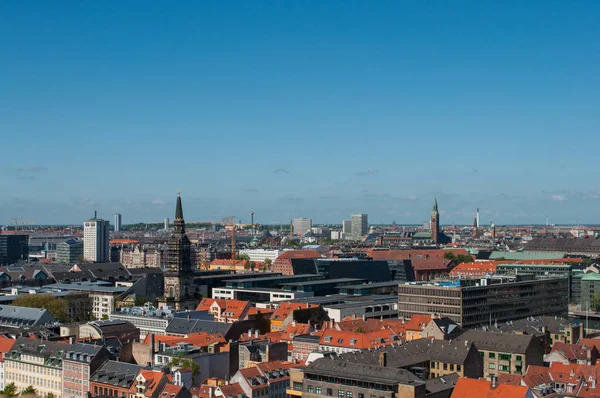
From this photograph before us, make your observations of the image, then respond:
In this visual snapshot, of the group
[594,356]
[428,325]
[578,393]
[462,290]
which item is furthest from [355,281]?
[578,393]

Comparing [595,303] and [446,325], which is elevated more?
[446,325]

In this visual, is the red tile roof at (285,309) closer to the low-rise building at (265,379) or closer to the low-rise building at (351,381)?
the low-rise building at (265,379)

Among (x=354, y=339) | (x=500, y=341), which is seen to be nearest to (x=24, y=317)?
(x=354, y=339)

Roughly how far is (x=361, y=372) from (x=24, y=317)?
2775 inches

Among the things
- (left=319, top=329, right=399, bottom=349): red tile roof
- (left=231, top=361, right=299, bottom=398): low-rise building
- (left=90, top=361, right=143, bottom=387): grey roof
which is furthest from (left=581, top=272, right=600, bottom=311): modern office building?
(left=90, top=361, right=143, bottom=387): grey roof

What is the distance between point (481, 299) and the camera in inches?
4968

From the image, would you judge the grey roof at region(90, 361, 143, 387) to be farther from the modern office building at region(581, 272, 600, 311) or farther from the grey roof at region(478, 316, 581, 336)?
the modern office building at region(581, 272, 600, 311)

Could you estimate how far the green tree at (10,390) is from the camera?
90.1m

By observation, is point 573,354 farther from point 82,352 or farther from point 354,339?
point 82,352

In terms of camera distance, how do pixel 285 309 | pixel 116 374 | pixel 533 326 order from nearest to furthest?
pixel 116 374 < pixel 533 326 < pixel 285 309

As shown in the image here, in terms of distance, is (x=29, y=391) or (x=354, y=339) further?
(x=354, y=339)

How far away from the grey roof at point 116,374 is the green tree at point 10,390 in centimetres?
960

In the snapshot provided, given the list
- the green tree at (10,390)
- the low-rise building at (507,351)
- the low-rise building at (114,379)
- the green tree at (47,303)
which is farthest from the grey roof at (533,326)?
the green tree at (47,303)

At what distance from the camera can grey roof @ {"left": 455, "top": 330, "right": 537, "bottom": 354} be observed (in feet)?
308
